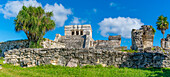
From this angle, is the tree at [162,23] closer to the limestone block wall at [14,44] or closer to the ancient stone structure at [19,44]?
the ancient stone structure at [19,44]

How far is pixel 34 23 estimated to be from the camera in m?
17.3

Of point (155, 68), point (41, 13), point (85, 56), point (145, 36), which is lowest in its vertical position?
point (155, 68)

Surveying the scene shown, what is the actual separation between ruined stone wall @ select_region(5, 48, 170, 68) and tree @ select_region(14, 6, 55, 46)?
9.45 m

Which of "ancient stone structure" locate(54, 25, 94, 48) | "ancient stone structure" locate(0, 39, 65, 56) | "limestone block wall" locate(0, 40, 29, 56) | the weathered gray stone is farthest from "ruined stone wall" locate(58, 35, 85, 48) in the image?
the weathered gray stone

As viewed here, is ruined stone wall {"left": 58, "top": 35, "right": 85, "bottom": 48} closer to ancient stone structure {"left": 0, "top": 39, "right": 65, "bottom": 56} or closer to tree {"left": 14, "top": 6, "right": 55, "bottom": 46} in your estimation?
ancient stone structure {"left": 0, "top": 39, "right": 65, "bottom": 56}

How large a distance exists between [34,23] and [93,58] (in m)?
12.0

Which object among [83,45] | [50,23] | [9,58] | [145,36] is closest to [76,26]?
[83,45]

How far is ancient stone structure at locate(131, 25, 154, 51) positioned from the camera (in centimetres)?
1310

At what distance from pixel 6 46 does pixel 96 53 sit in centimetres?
1677

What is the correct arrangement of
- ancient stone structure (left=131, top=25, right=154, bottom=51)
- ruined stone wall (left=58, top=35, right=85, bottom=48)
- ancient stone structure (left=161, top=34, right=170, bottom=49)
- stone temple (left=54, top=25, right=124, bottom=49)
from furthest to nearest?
ancient stone structure (left=161, top=34, right=170, bottom=49) < ruined stone wall (left=58, top=35, right=85, bottom=48) < stone temple (left=54, top=25, right=124, bottom=49) < ancient stone structure (left=131, top=25, right=154, bottom=51)

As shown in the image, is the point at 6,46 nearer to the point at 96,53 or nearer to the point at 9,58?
the point at 9,58

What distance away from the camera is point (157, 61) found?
24.4ft

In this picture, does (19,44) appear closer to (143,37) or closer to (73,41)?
(73,41)

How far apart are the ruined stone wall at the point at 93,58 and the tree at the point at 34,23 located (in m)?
9.45
